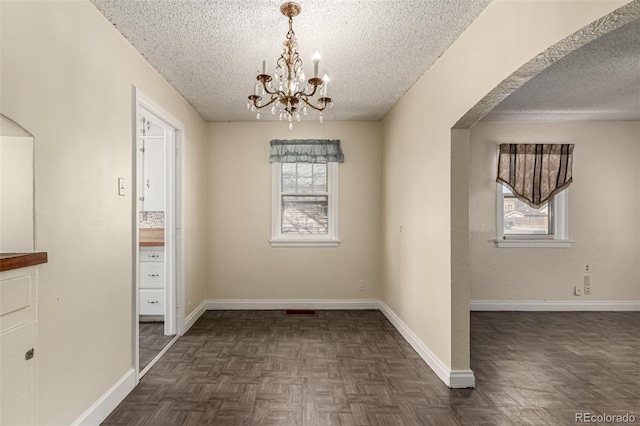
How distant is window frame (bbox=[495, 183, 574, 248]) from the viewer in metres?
4.50

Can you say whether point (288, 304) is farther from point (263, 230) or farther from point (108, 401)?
point (108, 401)

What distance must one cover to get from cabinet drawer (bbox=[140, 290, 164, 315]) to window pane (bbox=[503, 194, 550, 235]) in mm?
4465

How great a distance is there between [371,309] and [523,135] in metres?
3.06

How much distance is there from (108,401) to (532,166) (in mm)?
5045

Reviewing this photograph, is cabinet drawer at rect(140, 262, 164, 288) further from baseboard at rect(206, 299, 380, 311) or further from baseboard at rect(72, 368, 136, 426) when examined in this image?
baseboard at rect(72, 368, 136, 426)

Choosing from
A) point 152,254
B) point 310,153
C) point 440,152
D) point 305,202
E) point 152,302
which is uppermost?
point 310,153

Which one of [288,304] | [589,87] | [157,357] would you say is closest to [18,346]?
[157,357]

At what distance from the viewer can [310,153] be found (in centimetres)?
450

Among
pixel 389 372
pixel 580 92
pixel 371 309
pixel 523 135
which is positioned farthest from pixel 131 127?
pixel 523 135

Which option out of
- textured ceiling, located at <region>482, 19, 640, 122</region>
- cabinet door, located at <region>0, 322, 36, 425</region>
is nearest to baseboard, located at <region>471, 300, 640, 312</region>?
textured ceiling, located at <region>482, 19, 640, 122</region>

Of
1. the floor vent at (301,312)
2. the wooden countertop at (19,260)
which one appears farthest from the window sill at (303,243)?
the wooden countertop at (19,260)

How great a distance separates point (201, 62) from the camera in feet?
9.15

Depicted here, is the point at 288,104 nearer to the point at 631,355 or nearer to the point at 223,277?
the point at 223,277

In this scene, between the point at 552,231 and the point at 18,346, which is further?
the point at 552,231
